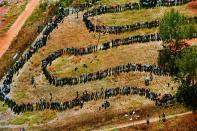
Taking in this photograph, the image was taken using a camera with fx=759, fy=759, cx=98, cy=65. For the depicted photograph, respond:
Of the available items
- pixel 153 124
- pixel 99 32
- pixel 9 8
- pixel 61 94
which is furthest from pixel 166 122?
pixel 9 8

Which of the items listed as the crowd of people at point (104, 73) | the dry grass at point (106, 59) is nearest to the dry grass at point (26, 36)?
the dry grass at point (106, 59)

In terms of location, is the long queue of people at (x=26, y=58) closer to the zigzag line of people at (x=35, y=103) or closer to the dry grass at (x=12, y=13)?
the zigzag line of people at (x=35, y=103)

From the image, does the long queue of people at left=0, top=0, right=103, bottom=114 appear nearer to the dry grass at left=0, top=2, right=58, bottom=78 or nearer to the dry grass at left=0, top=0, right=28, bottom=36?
the dry grass at left=0, top=2, right=58, bottom=78

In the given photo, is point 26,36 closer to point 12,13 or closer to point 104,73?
point 12,13

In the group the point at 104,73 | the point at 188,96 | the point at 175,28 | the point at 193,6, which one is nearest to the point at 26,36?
the point at 104,73

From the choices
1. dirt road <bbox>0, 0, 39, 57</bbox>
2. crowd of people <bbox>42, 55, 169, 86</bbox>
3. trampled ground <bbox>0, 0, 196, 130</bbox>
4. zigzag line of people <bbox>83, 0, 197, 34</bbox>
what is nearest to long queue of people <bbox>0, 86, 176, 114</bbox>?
trampled ground <bbox>0, 0, 196, 130</bbox>

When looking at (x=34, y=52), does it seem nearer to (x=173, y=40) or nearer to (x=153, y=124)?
(x=173, y=40)
